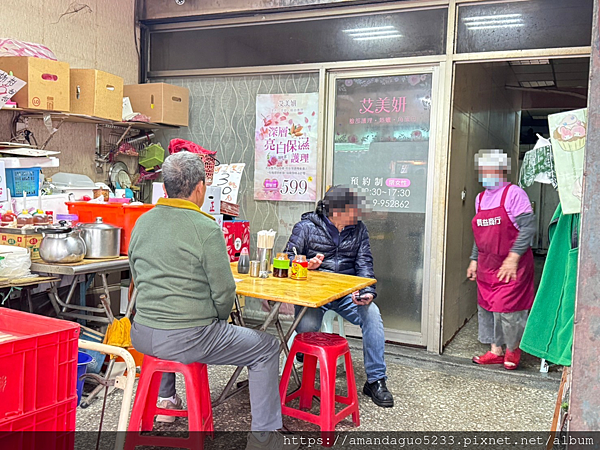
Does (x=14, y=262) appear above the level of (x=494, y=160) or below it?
below

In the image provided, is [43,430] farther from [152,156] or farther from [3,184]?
[152,156]

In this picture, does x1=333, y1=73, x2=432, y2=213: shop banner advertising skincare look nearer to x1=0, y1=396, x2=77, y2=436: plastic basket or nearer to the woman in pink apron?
the woman in pink apron

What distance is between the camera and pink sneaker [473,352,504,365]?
14.1 ft

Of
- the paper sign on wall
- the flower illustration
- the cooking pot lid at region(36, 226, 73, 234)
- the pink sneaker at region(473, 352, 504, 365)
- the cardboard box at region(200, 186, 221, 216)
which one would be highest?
the flower illustration

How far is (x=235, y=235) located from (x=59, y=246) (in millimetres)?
1719

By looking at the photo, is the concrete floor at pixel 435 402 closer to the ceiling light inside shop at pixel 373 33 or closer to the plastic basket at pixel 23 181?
the plastic basket at pixel 23 181

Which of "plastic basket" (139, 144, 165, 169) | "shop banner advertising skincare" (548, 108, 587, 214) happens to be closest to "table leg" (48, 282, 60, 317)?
"plastic basket" (139, 144, 165, 169)

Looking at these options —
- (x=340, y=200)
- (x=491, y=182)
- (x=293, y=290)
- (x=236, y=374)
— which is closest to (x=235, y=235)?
(x=340, y=200)

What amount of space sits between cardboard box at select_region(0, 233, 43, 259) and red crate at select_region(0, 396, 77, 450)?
1.92 meters

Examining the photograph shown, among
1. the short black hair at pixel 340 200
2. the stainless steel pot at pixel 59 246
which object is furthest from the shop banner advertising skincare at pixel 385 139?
the stainless steel pot at pixel 59 246

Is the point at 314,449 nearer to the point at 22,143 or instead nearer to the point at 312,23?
the point at 22,143

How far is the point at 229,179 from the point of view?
494 cm

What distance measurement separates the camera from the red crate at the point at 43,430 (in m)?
1.54

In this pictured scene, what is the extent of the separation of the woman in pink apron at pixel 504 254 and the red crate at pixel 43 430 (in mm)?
3296
